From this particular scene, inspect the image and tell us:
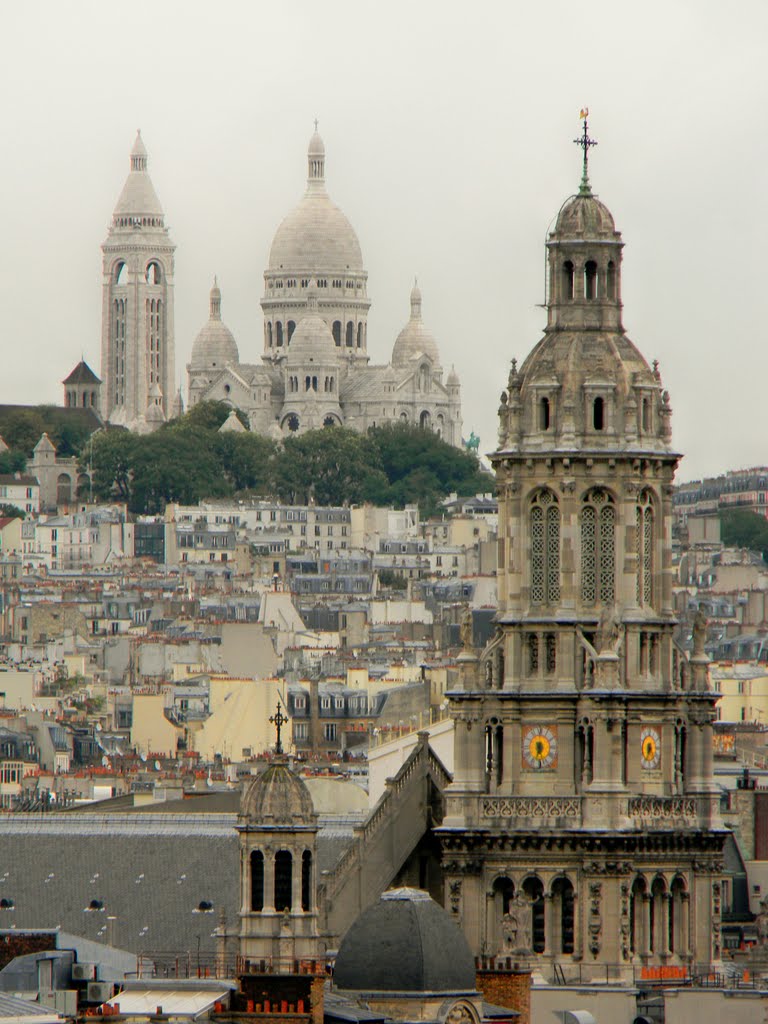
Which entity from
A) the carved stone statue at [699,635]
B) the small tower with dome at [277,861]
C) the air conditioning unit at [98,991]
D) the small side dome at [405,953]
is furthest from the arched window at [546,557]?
the small side dome at [405,953]

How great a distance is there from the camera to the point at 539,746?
182 feet

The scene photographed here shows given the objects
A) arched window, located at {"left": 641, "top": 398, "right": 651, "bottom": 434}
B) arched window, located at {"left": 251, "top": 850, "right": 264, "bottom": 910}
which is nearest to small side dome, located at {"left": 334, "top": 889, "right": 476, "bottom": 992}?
arched window, located at {"left": 251, "top": 850, "right": 264, "bottom": 910}

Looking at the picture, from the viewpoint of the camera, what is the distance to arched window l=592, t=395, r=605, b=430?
56.4 metres

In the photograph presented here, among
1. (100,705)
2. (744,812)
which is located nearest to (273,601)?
(100,705)

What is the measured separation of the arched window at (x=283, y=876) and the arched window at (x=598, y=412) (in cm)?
668

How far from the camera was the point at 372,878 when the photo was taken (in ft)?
186

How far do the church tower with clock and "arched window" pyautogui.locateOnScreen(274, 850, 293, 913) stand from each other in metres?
3.18

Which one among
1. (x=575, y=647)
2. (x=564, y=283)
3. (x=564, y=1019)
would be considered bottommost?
(x=564, y=1019)

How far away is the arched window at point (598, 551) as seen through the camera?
55688 mm

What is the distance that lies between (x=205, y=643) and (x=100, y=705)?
63.6ft

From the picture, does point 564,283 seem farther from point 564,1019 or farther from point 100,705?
point 100,705

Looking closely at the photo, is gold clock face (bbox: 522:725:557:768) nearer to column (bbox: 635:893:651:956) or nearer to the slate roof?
column (bbox: 635:893:651:956)

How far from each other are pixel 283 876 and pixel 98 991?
1.97 m

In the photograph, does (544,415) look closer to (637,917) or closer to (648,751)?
(648,751)
